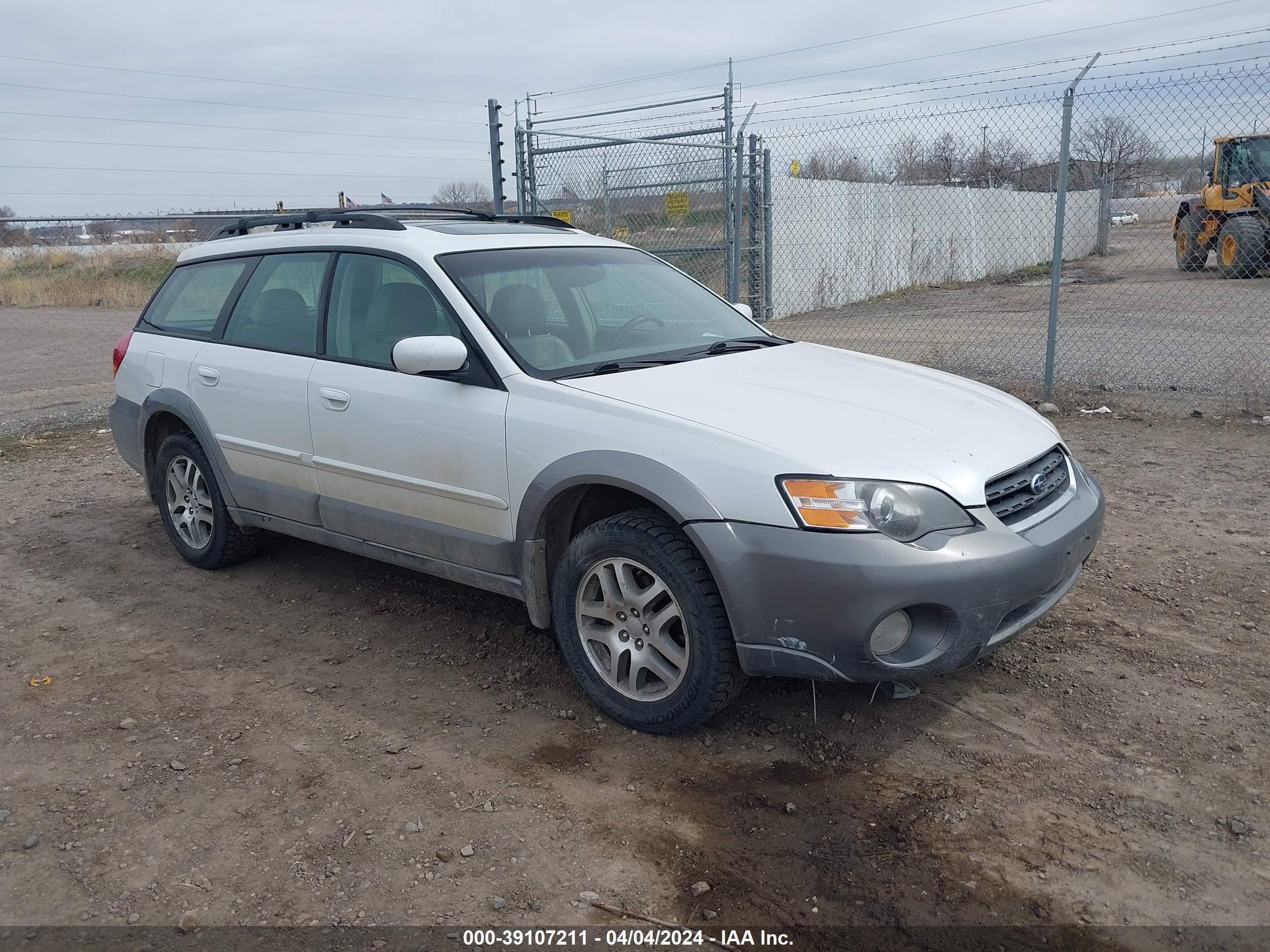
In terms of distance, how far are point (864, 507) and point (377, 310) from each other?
2.29 metres

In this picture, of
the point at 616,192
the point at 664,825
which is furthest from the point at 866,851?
the point at 616,192

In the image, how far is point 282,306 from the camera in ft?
15.6

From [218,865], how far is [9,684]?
5.97 ft

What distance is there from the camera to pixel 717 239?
1148cm

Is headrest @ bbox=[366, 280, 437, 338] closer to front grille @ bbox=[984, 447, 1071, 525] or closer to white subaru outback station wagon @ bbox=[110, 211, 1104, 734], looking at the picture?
white subaru outback station wagon @ bbox=[110, 211, 1104, 734]

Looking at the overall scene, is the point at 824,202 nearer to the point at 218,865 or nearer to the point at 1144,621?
the point at 1144,621

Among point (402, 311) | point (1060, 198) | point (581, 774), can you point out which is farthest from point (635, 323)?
point (1060, 198)

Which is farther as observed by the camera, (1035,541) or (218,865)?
(1035,541)

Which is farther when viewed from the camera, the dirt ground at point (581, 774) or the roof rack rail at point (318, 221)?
the roof rack rail at point (318, 221)

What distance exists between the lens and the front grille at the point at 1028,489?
3320 mm

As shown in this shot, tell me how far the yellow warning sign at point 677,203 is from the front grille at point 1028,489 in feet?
26.4

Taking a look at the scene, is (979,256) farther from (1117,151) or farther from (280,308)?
(280,308)

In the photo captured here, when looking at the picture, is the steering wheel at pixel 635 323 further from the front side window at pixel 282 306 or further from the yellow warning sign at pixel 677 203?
the yellow warning sign at pixel 677 203

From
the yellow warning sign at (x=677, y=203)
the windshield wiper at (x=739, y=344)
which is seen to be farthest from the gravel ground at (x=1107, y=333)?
the windshield wiper at (x=739, y=344)
